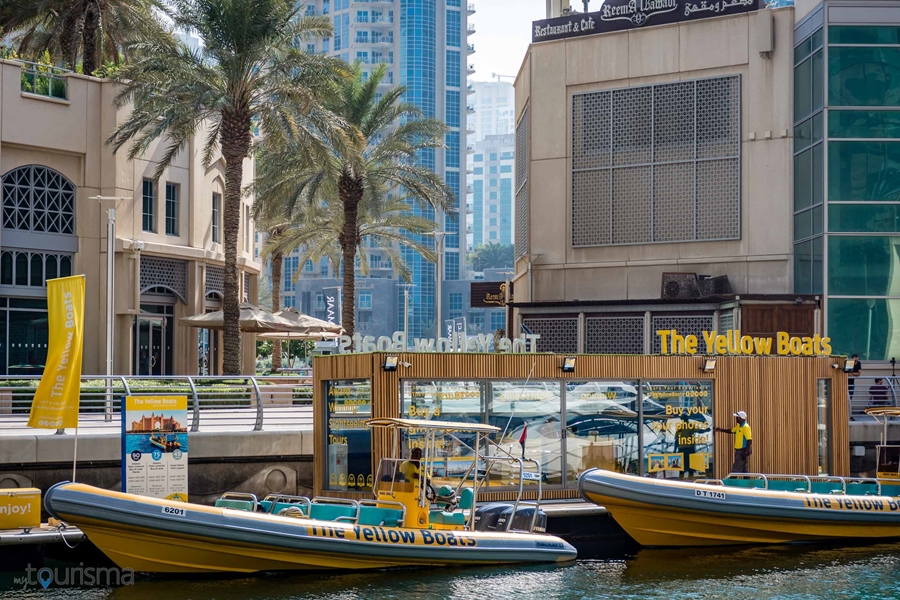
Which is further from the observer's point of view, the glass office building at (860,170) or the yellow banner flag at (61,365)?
the glass office building at (860,170)

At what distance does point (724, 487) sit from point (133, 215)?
21370 millimetres

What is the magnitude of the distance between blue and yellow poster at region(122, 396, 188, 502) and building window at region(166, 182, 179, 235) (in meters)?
18.9

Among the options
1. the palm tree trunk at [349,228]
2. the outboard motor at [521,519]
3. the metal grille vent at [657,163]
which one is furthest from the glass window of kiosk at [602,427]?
the palm tree trunk at [349,228]

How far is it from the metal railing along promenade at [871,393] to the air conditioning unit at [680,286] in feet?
15.7

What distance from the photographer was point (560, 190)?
32.9m

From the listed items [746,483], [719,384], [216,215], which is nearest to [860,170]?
[719,384]

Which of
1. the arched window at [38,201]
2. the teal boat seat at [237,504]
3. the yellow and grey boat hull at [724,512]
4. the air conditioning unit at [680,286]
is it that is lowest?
the yellow and grey boat hull at [724,512]

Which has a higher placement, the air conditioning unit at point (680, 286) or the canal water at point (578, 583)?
the air conditioning unit at point (680, 286)

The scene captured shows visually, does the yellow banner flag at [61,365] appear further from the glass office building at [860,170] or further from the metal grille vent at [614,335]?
the glass office building at [860,170]

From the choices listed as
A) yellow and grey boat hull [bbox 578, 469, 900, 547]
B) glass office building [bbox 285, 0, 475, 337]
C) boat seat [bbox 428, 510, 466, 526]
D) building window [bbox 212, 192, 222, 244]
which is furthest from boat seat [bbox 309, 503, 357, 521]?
glass office building [bbox 285, 0, 475, 337]

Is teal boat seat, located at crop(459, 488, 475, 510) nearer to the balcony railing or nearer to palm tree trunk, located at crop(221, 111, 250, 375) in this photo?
palm tree trunk, located at crop(221, 111, 250, 375)

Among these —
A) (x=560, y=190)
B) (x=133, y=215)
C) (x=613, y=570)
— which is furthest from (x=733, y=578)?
(x=133, y=215)

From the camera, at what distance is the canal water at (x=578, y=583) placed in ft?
49.7

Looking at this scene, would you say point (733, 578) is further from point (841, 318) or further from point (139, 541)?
point (841, 318)
